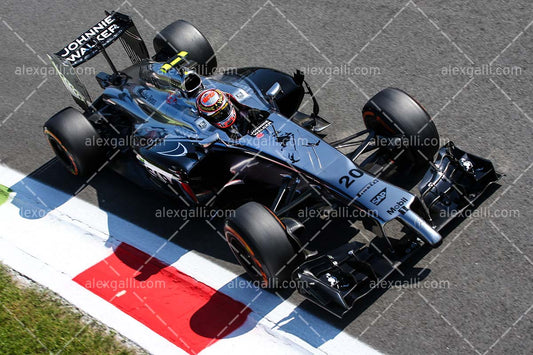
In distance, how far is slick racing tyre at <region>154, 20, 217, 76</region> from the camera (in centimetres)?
890

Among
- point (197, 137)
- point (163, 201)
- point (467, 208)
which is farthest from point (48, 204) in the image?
point (467, 208)

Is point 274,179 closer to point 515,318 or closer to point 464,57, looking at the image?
point 515,318

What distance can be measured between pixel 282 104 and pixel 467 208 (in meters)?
2.56

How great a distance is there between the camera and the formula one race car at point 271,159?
19.8 feet

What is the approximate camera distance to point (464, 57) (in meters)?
9.20

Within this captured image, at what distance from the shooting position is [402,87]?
887 cm

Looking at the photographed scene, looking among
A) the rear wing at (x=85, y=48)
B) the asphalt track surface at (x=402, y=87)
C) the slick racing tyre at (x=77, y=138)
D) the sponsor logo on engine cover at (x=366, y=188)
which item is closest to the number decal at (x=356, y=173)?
the sponsor logo on engine cover at (x=366, y=188)

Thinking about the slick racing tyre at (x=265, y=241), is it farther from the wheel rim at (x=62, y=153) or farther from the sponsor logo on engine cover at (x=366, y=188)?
the wheel rim at (x=62, y=153)

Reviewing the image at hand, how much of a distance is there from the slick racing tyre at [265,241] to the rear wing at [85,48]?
10.9 ft

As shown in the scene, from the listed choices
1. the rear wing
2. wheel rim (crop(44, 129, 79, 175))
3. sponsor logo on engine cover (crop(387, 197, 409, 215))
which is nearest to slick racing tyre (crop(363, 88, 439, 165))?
sponsor logo on engine cover (crop(387, 197, 409, 215))

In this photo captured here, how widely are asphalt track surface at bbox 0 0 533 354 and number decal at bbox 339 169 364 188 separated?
41.2 inches

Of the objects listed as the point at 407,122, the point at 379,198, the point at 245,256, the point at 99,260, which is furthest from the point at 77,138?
the point at 407,122

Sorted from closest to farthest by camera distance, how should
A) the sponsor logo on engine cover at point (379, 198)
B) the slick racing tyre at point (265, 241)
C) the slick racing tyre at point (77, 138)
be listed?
the slick racing tyre at point (265, 241), the sponsor logo on engine cover at point (379, 198), the slick racing tyre at point (77, 138)

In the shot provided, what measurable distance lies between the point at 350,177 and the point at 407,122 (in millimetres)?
1006
